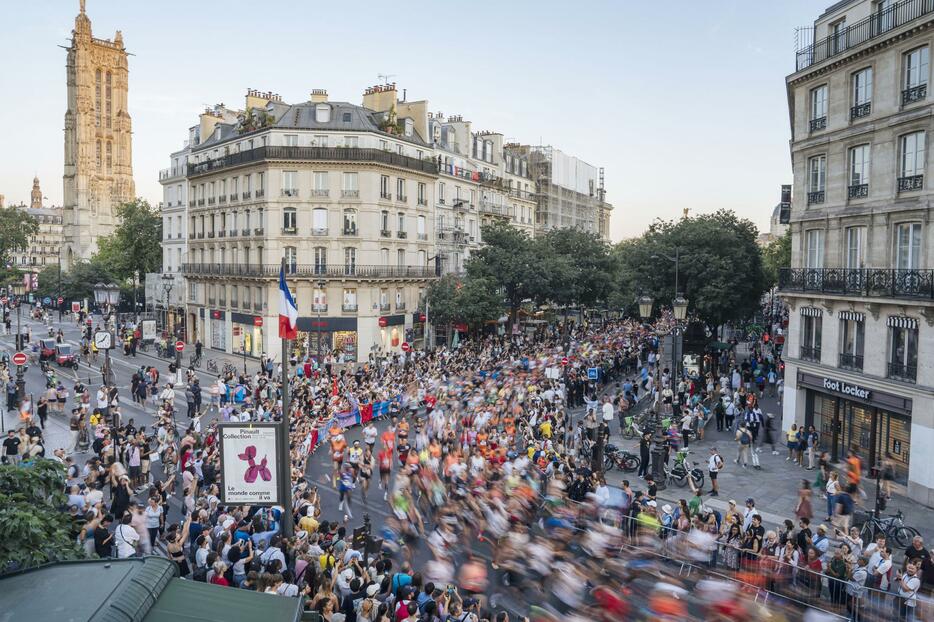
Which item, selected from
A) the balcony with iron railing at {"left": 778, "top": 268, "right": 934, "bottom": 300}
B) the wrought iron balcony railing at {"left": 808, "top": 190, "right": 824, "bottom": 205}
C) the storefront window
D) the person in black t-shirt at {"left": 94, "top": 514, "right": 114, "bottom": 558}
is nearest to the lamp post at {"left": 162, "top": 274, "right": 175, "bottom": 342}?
the storefront window

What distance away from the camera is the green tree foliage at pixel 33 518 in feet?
28.3

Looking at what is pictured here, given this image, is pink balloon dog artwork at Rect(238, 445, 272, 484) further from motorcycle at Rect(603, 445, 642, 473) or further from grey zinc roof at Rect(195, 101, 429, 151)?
grey zinc roof at Rect(195, 101, 429, 151)

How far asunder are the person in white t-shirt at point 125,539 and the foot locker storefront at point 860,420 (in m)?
20.7

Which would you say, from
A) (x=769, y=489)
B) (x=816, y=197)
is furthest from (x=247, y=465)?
(x=816, y=197)

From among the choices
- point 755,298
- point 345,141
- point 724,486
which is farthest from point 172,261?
point 724,486

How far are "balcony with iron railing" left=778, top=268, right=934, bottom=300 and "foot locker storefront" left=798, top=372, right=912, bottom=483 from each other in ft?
10.1

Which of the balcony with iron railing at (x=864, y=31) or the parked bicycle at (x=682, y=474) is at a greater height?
the balcony with iron railing at (x=864, y=31)

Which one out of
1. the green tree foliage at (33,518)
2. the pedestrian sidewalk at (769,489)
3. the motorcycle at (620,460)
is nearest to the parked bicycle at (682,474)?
the pedestrian sidewalk at (769,489)

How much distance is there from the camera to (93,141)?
131 meters

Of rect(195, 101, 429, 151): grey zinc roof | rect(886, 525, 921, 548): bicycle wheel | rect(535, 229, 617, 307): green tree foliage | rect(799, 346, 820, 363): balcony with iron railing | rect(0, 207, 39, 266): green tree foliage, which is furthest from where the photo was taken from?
rect(0, 207, 39, 266): green tree foliage

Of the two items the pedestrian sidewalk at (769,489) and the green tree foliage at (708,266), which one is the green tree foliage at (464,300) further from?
the pedestrian sidewalk at (769,489)

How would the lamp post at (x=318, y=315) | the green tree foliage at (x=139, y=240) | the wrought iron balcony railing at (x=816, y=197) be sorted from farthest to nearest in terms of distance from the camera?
1. the green tree foliage at (x=139, y=240)
2. the lamp post at (x=318, y=315)
3. the wrought iron balcony railing at (x=816, y=197)

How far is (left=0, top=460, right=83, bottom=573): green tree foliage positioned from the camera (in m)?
8.62

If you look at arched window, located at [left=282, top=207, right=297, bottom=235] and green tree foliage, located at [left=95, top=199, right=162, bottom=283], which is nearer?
arched window, located at [left=282, top=207, right=297, bottom=235]
